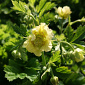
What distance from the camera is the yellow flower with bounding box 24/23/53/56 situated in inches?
30.4

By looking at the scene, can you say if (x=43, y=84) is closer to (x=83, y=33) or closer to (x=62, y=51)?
(x=62, y=51)

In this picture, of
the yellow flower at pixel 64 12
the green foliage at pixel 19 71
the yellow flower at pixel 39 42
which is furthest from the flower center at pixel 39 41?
the yellow flower at pixel 64 12

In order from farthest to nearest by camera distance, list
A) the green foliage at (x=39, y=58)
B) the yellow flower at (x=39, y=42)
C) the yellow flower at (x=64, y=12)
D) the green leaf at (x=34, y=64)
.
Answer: the yellow flower at (x=64, y=12)
the green leaf at (x=34, y=64)
the green foliage at (x=39, y=58)
the yellow flower at (x=39, y=42)

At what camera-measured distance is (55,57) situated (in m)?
0.89

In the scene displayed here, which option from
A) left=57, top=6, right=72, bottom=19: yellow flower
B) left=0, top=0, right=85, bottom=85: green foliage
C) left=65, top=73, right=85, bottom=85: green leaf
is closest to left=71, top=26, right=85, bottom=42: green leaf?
left=0, top=0, right=85, bottom=85: green foliage

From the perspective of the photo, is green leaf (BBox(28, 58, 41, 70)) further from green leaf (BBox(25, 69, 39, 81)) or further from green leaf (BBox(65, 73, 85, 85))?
green leaf (BBox(65, 73, 85, 85))

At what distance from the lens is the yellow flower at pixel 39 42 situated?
0.77 metres

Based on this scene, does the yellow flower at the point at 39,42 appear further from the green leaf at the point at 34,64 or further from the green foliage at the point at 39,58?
the green leaf at the point at 34,64

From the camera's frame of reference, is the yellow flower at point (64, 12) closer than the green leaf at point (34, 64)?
No

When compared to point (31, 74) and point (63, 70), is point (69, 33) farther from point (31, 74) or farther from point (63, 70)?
point (31, 74)

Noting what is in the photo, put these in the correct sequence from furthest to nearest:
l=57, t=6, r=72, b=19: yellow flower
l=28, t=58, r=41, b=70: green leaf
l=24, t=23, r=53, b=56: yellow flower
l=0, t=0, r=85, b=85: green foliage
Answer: l=57, t=6, r=72, b=19: yellow flower
l=28, t=58, r=41, b=70: green leaf
l=0, t=0, r=85, b=85: green foliage
l=24, t=23, r=53, b=56: yellow flower

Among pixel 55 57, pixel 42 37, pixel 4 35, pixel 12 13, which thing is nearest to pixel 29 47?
pixel 42 37

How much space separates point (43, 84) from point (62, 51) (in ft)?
0.84

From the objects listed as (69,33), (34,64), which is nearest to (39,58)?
(34,64)
